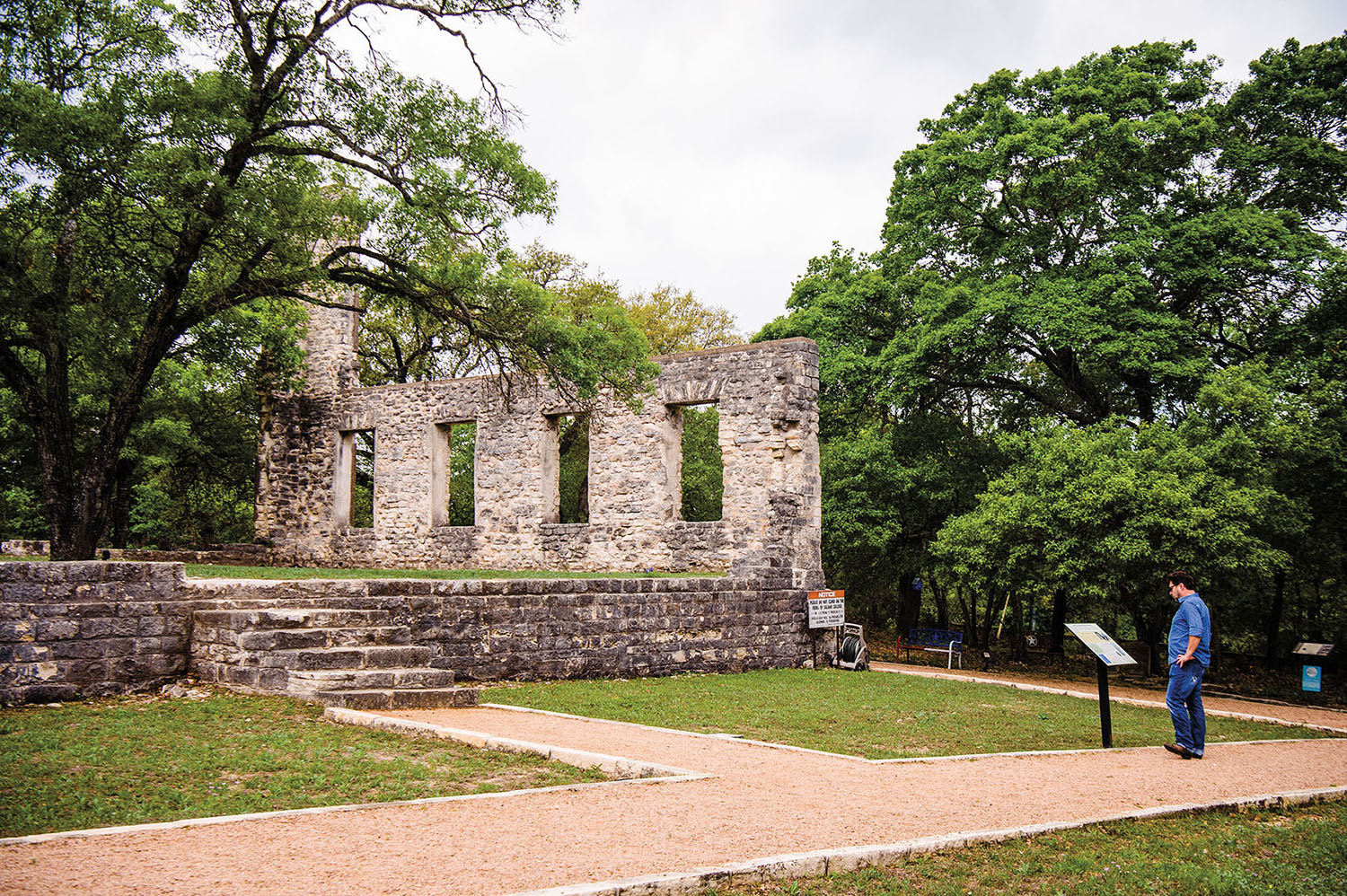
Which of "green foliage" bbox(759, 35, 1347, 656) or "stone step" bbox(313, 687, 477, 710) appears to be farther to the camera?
"green foliage" bbox(759, 35, 1347, 656)

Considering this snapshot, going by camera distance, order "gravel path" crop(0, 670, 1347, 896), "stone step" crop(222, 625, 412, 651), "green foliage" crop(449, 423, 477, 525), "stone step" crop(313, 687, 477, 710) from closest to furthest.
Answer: "gravel path" crop(0, 670, 1347, 896)
"stone step" crop(313, 687, 477, 710)
"stone step" crop(222, 625, 412, 651)
"green foliage" crop(449, 423, 477, 525)

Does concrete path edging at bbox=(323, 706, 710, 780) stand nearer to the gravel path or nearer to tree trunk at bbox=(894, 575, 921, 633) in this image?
the gravel path

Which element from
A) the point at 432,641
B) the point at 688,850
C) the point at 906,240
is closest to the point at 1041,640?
the point at 906,240

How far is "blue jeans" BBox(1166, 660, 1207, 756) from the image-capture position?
7.96m

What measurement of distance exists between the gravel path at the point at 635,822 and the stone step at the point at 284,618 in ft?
7.16

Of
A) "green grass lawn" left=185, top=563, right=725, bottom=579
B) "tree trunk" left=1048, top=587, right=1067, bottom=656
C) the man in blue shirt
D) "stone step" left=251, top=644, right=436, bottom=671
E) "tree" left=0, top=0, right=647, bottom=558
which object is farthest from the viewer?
"tree trunk" left=1048, top=587, right=1067, bottom=656

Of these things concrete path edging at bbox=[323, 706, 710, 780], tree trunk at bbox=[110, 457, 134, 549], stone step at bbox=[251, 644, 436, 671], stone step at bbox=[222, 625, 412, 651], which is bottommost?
concrete path edging at bbox=[323, 706, 710, 780]

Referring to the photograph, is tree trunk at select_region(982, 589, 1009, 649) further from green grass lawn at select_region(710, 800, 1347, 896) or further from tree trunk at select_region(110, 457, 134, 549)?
tree trunk at select_region(110, 457, 134, 549)

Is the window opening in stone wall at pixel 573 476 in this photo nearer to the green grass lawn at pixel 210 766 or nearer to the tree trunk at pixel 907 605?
the tree trunk at pixel 907 605

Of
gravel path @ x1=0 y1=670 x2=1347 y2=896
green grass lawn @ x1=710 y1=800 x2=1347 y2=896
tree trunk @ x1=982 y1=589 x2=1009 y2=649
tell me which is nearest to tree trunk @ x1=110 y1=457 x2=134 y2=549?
gravel path @ x1=0 y1=670 x2=1347 y2=896

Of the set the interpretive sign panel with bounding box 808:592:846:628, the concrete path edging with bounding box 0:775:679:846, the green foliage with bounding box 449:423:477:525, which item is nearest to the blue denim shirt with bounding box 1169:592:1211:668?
the concrete path edging with bounding box 0:775:679:846

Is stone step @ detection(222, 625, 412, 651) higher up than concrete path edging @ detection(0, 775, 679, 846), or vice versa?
stone step @ detection(222, 625, 412, 651)

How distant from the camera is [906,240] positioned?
72.4 ft

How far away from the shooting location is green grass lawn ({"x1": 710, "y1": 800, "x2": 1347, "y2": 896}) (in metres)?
4.18
